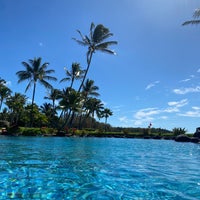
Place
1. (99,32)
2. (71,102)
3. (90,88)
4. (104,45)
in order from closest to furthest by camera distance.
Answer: (99,32) < (104,45) < (71,102) < (90,88)

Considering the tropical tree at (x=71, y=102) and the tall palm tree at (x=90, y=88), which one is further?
the tall palm tree at (x=90, y=88)

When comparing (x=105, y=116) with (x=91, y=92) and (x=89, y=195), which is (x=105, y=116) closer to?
(x=91, y=92)

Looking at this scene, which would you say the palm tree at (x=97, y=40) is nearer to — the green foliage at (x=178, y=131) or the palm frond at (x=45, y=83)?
the palm frond at (x=45, y=83)

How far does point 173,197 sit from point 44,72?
116 feet

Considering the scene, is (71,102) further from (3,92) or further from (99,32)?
(3,92)

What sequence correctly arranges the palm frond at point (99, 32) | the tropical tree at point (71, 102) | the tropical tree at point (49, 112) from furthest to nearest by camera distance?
the tropical tree at point (49, 112)
the tropical tree at point (71, 102)
the palm frond at point (99, 32)

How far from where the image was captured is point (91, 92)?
49.3 meters

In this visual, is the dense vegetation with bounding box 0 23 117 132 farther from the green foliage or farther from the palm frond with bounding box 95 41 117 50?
the green foliage

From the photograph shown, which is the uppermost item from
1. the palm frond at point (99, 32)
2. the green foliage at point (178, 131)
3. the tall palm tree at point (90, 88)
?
the palm frond at point (99, 32)

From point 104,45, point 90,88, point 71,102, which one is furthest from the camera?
point 90,88

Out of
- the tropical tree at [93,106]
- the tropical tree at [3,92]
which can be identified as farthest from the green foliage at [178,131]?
the tropical tree at [3,92]

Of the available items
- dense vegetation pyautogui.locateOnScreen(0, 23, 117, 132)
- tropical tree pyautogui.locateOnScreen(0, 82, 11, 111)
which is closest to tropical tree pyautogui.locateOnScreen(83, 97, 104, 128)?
dense vegetation pyautogui.locateOnScreen(0, 23, 117, 132)

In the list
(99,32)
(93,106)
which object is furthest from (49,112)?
(99,32)

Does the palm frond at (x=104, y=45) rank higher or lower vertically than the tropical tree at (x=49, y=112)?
higher
